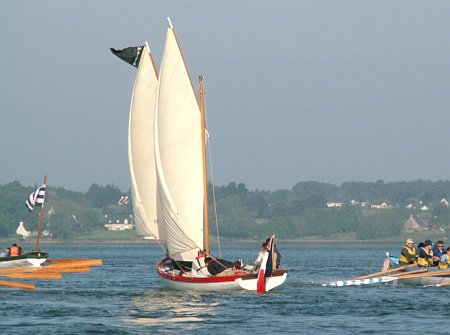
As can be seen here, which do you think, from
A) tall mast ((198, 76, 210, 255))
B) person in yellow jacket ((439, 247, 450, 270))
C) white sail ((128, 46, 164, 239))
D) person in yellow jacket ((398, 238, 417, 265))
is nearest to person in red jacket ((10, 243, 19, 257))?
white sail ((128, 46, 164, 239))

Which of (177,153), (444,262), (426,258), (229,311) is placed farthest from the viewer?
(426,258)

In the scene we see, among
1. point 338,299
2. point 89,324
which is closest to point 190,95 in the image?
point 338,299

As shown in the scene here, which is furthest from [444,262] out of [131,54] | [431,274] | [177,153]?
[131,54]

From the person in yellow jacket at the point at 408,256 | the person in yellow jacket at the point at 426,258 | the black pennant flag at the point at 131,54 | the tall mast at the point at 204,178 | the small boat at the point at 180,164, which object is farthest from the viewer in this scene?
the person in yellow jacket at the point at 408,256

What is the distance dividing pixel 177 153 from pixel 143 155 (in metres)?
5.99

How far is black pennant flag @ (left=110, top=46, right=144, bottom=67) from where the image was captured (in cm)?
6153

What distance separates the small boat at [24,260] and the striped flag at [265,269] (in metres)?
12.4

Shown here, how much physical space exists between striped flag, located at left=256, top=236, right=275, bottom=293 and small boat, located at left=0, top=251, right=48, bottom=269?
1244 centimetres

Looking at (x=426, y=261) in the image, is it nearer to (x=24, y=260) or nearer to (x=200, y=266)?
(x=200, y=266)

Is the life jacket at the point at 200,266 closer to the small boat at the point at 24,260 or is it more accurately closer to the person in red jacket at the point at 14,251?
the small boat at the point at 24,260

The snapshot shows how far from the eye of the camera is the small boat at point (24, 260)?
58.1m

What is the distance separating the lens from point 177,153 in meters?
54.5

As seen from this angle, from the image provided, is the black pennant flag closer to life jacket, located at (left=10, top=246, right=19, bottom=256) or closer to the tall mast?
the tall mast

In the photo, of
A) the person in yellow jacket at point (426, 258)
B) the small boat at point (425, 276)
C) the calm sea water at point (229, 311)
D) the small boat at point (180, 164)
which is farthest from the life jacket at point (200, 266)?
the person in yellow jacket at point (426, 258)
